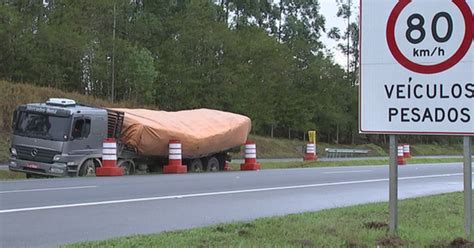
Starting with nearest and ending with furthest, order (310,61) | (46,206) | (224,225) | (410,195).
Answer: (224,225)
(46,206)
(410,195)
(310,61)

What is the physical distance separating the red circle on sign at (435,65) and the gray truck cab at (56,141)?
13.5 meters

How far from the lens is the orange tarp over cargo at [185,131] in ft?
68.5

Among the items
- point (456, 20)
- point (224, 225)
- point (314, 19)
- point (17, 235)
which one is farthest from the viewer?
point (314, 19)

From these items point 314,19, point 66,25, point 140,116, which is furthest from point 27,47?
point 314,19

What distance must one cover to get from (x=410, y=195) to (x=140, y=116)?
10206 mm

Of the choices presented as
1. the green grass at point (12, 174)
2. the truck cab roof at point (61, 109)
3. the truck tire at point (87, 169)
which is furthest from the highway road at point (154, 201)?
the green grass at point (12, 174)

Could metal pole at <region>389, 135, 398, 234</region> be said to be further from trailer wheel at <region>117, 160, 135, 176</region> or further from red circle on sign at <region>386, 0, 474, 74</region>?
trailer wheel at <region>117, 160, 135, 176</region>

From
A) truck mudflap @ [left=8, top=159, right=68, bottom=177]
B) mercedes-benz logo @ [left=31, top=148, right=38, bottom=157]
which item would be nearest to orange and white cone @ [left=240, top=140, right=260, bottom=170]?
truck mudflap @ [left=8, top=159, right=68, bottom=177]

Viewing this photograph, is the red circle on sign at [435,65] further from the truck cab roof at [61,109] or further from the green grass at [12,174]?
the green grass at [12,174]

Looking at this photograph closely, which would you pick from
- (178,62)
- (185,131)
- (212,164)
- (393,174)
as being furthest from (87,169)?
(178,62)

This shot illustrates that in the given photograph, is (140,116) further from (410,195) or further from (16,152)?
(410,195)

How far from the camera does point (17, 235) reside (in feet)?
27.1

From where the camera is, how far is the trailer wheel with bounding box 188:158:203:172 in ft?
76.9

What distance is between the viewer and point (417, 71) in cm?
708
